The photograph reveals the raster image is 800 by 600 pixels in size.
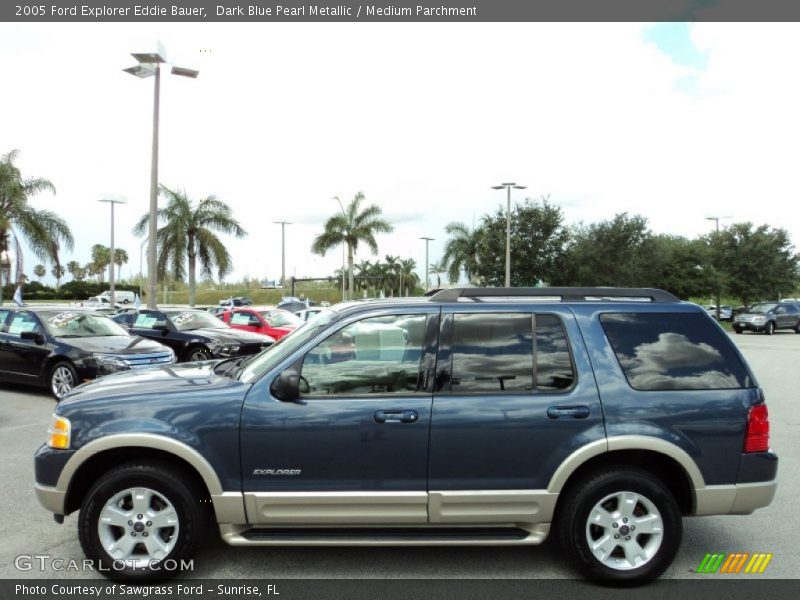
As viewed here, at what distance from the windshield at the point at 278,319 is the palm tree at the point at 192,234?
1726 cm

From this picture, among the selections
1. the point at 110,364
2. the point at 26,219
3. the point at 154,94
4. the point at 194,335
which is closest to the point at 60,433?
the point at 110,364

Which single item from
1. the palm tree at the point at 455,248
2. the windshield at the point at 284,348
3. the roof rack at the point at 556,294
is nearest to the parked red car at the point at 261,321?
the windshield at the point at 284,348

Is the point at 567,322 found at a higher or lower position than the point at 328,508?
higher

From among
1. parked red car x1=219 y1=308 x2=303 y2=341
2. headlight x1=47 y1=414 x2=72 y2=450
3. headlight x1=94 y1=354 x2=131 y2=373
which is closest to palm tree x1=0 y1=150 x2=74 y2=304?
parked red car x1=219 y1=308 x2=303 y2=341

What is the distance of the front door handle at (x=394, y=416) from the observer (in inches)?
154

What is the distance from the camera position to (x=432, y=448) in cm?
391

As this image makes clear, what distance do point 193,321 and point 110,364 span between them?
218 inches

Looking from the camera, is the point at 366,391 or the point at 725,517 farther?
the point at 725,517

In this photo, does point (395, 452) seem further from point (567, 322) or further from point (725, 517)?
point (725, 517)

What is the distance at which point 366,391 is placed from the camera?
402 centimetres

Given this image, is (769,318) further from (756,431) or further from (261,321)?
(756,431)

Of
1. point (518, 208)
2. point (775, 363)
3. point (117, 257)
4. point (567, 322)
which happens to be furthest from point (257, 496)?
point (117, 257)

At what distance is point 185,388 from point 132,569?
1.09 metres

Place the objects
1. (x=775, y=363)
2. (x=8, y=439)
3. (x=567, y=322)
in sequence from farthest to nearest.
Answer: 1. (x=775, y=363)
2. (x=8, y=439)
3. (x=567, y=322)
